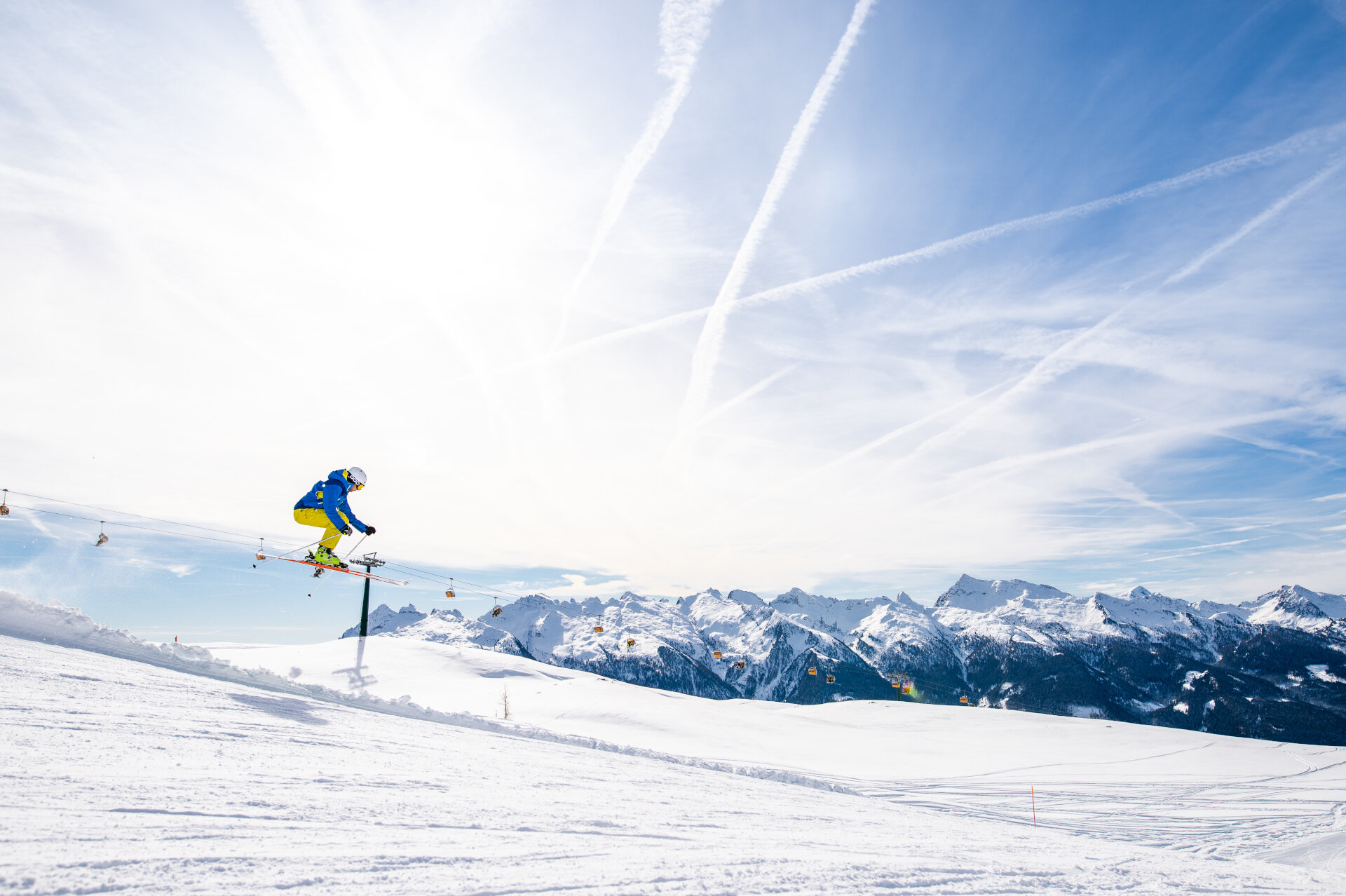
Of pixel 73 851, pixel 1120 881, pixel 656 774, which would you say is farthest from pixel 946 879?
pixel 73 851

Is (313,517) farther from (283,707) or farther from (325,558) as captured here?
(283,707)

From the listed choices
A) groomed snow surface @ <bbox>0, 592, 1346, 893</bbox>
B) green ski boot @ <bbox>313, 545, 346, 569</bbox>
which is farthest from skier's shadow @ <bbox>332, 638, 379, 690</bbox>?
groomed snow surface @ <bbox>0, 592, 1346, 893</bbox>

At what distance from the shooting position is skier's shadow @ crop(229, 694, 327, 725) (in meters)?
11.4

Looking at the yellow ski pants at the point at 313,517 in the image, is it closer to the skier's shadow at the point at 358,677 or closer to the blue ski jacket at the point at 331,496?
the blue ski jacket at the point at 331,496

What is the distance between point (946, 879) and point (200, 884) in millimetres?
8332

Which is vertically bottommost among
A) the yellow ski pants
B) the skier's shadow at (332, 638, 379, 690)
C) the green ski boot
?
the skier's shadow at (332, 638, 379, 690)

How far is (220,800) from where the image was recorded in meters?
6.81

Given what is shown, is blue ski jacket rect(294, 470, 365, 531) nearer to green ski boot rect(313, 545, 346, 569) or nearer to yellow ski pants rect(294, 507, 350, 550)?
yellow ski pants rect(294, 507, 350, 550)

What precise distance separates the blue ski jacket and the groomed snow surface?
413cm

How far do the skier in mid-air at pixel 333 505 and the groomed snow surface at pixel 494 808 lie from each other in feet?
12.7

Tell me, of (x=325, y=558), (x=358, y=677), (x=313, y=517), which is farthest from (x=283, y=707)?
(x=358, y=677)

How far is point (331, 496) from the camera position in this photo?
15.5 meters

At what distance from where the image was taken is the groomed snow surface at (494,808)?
5812 millimetres

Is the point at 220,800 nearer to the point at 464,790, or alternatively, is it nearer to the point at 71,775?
the point at 71,775
